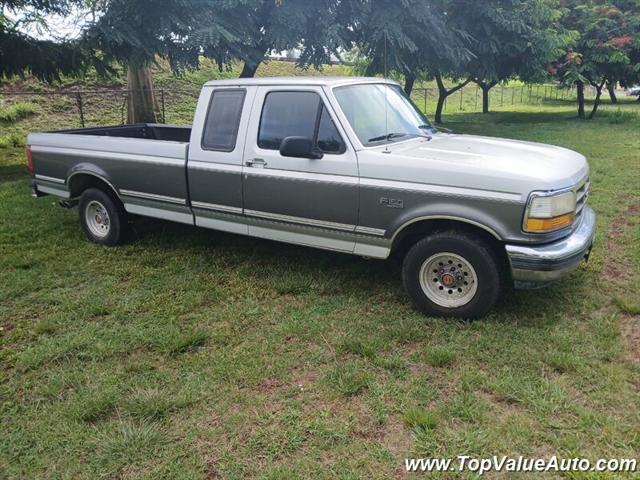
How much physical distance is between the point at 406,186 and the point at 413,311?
108 centimetres

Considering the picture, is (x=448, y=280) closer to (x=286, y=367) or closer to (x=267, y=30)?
(x=286, y=367)

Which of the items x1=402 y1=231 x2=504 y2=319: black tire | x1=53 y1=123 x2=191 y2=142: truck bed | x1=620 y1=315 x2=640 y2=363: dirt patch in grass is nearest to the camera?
x1=620 y1=315 x2=640 y2=363: dirt patch in grass

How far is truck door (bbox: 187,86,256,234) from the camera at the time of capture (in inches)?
198

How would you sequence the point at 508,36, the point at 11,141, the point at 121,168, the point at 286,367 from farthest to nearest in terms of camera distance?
the point at 508,36, the point at 11,141, the point at 121,168, the point at 286,367

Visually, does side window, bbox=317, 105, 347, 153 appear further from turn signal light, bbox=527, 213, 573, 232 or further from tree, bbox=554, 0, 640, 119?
tree, bbox=554, 0, 640, 119

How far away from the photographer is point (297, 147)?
432 centimetres

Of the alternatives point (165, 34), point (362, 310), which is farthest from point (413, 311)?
point (165, 34)

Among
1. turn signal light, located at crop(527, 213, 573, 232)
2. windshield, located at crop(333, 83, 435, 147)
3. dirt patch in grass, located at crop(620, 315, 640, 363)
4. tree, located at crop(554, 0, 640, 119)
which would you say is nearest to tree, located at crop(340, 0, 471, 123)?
windshield, located at crop(333, 83, 435, 147)

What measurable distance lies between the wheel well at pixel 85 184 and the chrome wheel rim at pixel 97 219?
0.22 metres

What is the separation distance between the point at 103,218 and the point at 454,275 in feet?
14.5

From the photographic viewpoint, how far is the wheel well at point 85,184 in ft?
20.5

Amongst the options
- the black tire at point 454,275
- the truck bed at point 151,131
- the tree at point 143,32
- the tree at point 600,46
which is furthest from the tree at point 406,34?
the tree at point 600,46

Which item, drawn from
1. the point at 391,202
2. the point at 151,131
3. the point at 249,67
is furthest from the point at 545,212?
the point at 249,67

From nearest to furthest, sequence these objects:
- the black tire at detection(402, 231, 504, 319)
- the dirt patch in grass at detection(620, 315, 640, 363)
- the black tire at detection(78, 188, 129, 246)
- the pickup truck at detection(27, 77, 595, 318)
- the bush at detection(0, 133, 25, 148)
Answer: the dirt patch in grass at detection(620, 315, 640, 363), the pickup truck at detection(27, 77, 595, 318), the black tire at detection(402, 231, 504, 319), the black tire at detection(78, 188, 129, 246), the bush at detection(0, 133, 25, 148)
